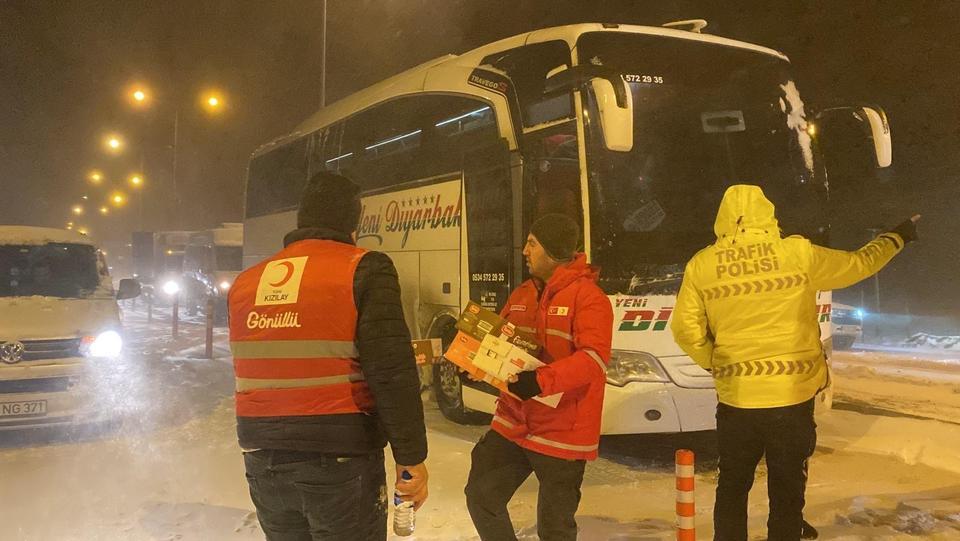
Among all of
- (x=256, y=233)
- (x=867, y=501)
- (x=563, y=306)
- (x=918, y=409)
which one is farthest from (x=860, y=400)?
(x=256, y=233)

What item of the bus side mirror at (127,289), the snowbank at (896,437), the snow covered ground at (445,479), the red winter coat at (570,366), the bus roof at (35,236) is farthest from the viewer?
the bus side mirror at (127,289)

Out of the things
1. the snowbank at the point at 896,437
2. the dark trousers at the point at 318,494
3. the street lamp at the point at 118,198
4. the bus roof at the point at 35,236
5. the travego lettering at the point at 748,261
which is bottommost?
the snowbank at the point at 896,437

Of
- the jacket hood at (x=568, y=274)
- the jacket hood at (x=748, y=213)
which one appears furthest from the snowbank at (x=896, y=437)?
the jacket hood at (x=568, y=274)

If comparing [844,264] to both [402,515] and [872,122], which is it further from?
[872,122]

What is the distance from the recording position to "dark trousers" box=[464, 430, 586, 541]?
3.22 m

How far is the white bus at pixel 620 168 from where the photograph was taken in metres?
5.86

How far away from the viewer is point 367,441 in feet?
7.82

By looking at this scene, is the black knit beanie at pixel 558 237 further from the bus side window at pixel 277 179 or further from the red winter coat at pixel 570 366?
the bus side window at pixel 277 179

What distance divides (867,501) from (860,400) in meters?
5.03

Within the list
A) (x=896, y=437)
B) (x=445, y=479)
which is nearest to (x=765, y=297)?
(x=445, y=479)

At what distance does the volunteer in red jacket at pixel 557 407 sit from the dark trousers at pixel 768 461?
0.76 m

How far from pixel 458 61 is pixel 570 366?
6.02 m

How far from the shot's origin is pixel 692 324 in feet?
11.6

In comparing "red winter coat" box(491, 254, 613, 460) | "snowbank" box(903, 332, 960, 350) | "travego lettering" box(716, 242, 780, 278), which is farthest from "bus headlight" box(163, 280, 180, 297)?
"snowbank" box(903, 332, 960, 350)
